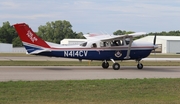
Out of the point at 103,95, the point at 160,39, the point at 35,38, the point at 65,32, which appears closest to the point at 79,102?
the point at 103,95

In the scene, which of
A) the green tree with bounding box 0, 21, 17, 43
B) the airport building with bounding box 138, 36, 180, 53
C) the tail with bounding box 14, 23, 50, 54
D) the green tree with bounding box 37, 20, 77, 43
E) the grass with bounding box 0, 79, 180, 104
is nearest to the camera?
the grass with bounding box 0, 79, 180, 104

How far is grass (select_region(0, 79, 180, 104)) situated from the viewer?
1049cm

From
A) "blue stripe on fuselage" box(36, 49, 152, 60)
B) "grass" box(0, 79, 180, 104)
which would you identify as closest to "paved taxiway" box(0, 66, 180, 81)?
"blue stripe on fuselage" box(36, 49, 152, 60)

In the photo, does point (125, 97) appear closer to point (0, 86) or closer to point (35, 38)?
point (0, 86)

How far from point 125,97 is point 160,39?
283 ft

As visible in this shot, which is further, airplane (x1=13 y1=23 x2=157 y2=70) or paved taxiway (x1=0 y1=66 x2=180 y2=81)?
airplane (x1=13 y1=23 x2=157 y2=70)

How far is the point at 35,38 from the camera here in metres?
23.7

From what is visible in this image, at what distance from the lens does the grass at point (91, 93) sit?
34.4ft

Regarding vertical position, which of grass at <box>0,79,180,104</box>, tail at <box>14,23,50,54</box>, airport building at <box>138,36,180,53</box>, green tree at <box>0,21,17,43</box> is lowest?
grass at <box>0,79,180,104</box>

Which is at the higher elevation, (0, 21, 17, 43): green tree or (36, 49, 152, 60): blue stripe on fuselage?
→ (0, 21, 17, 43): green tree

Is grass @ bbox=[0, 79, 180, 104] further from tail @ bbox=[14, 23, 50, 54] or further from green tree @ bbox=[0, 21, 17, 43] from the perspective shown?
green tree @ bbox=[0, 21, 17, 43]

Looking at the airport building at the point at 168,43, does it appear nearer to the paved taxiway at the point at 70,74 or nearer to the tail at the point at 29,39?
the tail at the point at 29,39

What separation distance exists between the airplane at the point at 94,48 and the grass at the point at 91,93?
31.0 ft

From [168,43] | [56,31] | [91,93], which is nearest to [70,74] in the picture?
[91,93]
